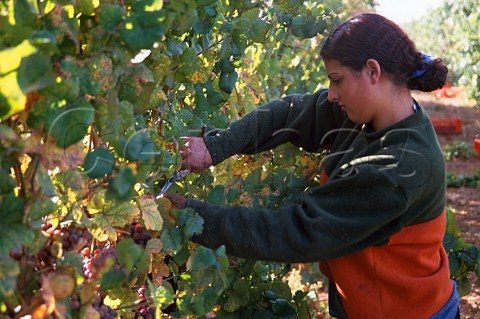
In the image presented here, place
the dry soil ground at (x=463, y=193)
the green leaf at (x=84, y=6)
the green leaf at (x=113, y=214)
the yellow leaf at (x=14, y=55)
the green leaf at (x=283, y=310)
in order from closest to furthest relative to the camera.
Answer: the yellow leaf at (x=14, y=55)
the green leaf at (x=84, y=6)
the green leaf at (x=113, y=214)
the green leaf at (x=283, y=310)
the dry soil ground at (x=463, y=193)

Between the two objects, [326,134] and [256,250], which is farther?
[326,134]

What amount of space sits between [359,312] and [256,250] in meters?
0.51

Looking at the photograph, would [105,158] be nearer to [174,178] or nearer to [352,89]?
[174,178]

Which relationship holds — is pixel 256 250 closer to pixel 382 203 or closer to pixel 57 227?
pixel 382 203

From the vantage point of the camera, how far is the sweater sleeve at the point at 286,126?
238 centimetres

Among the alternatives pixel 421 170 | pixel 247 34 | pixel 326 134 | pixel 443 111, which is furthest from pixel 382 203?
pixel 443 111

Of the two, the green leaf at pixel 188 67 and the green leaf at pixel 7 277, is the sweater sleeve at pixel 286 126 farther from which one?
the green leaf at pixel 7 277

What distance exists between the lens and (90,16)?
4.99 ft

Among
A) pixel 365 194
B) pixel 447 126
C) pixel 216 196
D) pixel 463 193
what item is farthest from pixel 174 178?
pixel 447 126

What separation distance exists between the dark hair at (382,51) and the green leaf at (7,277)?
1.16 m

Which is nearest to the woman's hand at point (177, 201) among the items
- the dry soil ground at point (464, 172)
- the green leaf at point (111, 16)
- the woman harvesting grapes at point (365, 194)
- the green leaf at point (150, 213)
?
the woman harvesting grapes at point (365, 194)

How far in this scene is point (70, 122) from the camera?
129cm

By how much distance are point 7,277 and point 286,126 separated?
144 cm

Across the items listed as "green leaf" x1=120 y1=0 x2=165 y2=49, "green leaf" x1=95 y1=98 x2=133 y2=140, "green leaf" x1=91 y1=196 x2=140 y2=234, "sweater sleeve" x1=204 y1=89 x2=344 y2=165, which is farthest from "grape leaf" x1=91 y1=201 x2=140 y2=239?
"sweater sleeve" x1=204 y1=89 x2=344 y2=165
